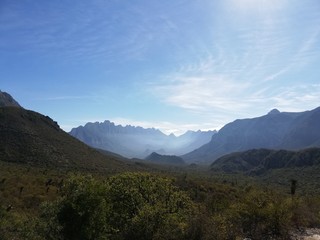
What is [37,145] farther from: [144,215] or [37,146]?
[144,215]

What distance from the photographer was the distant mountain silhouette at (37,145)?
8188 cm

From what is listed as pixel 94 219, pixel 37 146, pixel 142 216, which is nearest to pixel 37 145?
pixel 37 146

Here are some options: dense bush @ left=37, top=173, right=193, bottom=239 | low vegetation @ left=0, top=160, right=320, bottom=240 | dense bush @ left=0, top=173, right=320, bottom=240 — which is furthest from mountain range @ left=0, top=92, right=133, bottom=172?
dense bush @ left=37, top=173, right=193, bottom=239

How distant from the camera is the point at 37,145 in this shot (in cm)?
8925

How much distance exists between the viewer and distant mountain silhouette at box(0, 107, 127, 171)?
269ft

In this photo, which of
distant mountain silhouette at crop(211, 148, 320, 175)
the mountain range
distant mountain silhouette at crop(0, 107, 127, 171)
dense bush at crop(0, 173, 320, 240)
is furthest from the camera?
distant mountain silhouette at crop(211, 148, 320, 175)

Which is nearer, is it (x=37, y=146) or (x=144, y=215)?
(x=144, y=215)

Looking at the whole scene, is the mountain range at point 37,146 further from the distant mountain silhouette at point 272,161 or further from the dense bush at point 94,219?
the distant mountain silhouette at point 272,161

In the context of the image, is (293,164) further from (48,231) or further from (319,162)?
(48,231)

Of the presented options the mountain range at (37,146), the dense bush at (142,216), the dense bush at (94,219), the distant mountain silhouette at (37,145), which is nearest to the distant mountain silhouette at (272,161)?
the distant mountain silhouette at (37,145)

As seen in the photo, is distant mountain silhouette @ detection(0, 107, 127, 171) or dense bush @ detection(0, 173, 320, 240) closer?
dense bush @ detection(0, 173, 320, 240)

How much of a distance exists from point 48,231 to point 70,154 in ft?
253

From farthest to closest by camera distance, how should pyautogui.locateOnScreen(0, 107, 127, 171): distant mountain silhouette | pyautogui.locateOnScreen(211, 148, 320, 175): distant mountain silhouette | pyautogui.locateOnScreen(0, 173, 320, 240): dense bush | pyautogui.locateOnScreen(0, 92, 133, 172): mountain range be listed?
pyautogui.locateOnScreen(211, 148, 320, 175): distant mountain silhouette → pyautogui.locateOnScreen(0, 107, 127, 171): distant mountain silhouette → pyautogui.locateOnScreen(0, 92, 133, 172): mountain range → pyautogui.locateOnScreen(0, 173, 320, 240): dense bush

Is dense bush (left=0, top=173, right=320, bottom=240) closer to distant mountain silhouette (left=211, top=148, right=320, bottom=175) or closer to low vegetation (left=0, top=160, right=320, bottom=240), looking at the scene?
low vegetation (left=0, top=160, right=320, bottom=240)
